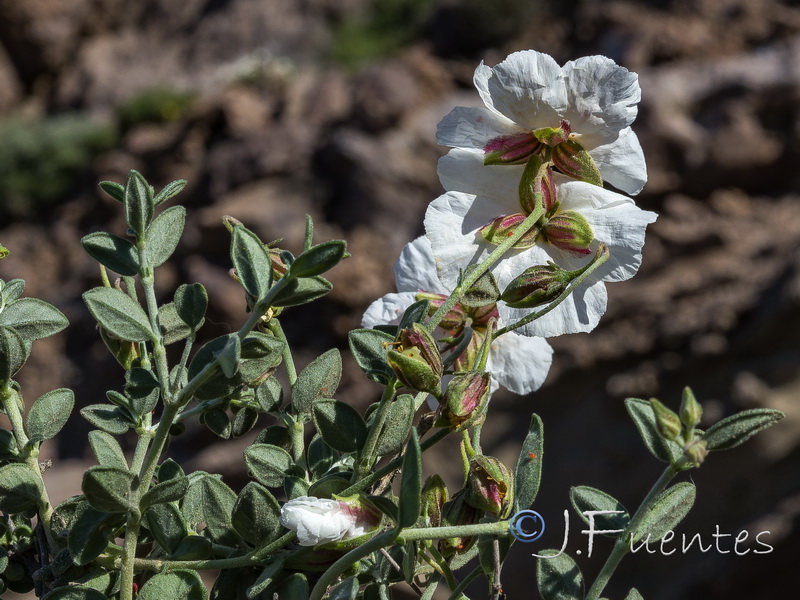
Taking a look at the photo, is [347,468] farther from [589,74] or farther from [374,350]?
[589,74]

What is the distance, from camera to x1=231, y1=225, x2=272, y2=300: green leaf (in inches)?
17.3

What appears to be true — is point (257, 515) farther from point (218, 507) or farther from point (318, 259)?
point (318, 259)

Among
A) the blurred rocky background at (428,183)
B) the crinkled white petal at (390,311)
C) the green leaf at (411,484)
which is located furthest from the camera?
the blurred rocky background at (428,183)

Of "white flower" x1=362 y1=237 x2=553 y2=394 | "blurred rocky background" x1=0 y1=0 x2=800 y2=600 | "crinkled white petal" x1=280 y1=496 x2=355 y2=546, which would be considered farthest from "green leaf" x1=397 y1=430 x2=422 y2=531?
"blurred rocky background" x1=0 y1=0 x2=800 y2=600

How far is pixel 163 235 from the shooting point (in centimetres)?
53

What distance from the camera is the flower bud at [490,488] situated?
465 mm

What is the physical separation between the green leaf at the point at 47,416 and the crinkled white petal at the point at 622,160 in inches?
14.7

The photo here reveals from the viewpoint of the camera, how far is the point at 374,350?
1.59 ft

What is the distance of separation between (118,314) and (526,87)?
0.92 feet

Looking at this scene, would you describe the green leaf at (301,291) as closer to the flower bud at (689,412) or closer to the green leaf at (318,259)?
the green leaf at (318,259)

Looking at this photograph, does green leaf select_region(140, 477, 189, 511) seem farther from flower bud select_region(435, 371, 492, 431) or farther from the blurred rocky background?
the blurred rocky background

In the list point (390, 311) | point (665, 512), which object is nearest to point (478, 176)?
point (390, 311)

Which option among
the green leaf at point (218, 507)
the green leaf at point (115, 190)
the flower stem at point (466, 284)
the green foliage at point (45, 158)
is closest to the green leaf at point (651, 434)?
the flower stem at point (466, 284)

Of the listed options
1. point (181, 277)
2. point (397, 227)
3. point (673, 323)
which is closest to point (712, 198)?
point (673, 323)
